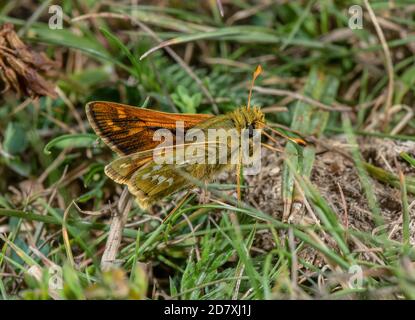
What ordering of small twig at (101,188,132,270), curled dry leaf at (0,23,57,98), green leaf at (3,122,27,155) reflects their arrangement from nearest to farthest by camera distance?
small twig at (101,188,132,270), curled dry leaf at (0,23,57,98), green leaf at (3,122,27,155)

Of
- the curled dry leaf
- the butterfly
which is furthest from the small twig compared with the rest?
the curled dry leaf

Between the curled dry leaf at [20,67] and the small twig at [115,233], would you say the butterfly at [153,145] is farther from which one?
the curled dry leaf at [20,67]

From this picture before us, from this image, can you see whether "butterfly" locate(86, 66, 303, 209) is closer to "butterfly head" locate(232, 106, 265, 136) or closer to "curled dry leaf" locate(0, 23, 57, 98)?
"butterfly head" locate(232, 106, 265, 136)

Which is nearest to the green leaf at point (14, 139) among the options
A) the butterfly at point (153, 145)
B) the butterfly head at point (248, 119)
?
the butterfly at point (153, 145)

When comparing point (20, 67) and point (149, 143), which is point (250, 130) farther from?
point (20, 67)

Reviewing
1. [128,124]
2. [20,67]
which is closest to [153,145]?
[128,124]

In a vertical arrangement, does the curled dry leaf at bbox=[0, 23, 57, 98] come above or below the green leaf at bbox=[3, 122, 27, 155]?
above

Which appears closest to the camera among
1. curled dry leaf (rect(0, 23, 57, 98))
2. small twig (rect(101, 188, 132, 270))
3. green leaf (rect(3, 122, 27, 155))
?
small twig (rect(101, 188, 132, 270))
